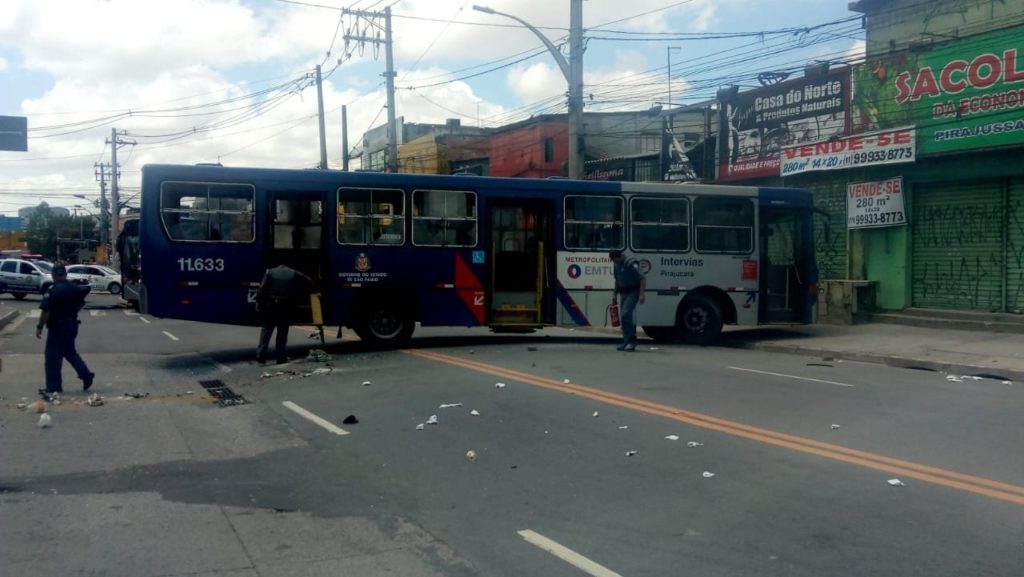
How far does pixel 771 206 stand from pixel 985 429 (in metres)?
9.95

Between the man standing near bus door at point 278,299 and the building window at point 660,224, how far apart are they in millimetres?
6435

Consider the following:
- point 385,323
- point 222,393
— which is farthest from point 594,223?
point 222,393

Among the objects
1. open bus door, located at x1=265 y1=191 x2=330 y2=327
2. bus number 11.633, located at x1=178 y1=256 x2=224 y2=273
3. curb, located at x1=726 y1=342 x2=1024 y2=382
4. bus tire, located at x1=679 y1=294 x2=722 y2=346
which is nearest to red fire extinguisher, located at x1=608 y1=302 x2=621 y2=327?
bus tire, located at x1=679 y1=294 x2=722 y2=346

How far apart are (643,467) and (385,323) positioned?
9464 millimetres

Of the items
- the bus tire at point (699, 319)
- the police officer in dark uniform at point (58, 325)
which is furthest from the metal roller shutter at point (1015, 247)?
the police officer in dark uniform at point (58, 325)

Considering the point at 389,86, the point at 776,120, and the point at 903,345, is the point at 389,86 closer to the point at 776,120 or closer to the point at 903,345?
the point at 776,120

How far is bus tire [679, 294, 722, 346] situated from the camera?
17812mm

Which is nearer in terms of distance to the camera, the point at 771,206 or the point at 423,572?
the point at 423,572

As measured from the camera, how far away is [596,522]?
5.99 m

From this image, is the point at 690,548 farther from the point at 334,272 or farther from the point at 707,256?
the point at 707,256

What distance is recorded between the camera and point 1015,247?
18078 millimetres

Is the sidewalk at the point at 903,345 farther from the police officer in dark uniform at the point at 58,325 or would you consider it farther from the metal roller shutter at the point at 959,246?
the police officer in dark uniform at the point at 58,325

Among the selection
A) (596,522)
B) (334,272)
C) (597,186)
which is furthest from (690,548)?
(597,186)

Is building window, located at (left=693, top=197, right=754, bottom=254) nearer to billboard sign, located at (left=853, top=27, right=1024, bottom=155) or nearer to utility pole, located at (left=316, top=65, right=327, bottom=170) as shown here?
billboard sign, located at (left=853, top=27, right=1024, bottom=155)
